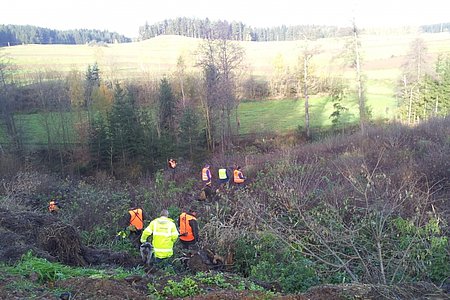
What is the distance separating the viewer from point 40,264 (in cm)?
679

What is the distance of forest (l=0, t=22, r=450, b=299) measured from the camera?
7.39 m

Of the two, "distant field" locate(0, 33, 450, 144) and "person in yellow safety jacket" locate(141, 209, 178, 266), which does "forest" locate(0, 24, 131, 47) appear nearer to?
"distant field" locate(0, 33, 450, 144)

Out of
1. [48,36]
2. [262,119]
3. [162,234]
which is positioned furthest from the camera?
[48,36]

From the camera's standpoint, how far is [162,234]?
8.59m

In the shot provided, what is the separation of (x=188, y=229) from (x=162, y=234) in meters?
1.10

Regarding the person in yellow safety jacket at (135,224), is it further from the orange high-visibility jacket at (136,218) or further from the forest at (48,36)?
the forest at (48,36)

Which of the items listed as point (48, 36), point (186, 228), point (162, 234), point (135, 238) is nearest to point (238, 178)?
point (135, 238)

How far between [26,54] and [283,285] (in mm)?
78281

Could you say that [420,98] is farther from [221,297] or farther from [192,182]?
[221,297]

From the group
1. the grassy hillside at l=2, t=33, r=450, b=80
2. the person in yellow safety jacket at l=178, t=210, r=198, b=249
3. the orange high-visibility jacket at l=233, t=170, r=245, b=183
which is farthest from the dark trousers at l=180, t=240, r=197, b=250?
the grassy hillside at l=2, t=33, r=450, b=80

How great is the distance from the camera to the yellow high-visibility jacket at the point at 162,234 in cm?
855

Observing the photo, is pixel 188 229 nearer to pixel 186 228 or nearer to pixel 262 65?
pixel 186 228

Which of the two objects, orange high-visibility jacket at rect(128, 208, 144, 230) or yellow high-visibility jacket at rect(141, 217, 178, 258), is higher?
yellow high-visibility jacket at rect(141, 217, 178, 258)

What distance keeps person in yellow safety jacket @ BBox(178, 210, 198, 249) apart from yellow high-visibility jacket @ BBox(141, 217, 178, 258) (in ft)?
2.93
